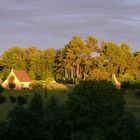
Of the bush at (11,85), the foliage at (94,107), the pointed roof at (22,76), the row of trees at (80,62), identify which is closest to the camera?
the foliage at (94,107)

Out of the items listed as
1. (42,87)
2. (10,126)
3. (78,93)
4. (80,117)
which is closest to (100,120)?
(80,117)

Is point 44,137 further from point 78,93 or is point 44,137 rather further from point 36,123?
point 78,93

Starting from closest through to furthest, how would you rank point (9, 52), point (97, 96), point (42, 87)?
point (97, 96)
point (42, 87)
point (9, 52)

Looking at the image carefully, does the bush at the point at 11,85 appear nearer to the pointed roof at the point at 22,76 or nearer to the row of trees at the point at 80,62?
the pointed roof at the point at 22,76

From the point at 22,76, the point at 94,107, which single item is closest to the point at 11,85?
the point at 22,76

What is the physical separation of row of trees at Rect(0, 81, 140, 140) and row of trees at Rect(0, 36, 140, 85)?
2915 inches

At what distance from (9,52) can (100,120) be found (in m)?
92.4

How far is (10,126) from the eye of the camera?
63.4ft

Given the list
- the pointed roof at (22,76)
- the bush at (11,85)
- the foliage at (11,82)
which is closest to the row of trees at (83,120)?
the bush at (11,85)

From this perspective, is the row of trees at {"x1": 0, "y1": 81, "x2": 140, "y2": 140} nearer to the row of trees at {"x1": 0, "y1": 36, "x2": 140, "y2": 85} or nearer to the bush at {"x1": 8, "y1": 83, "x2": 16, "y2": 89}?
the bush at {"x1": 8, "y1": 83, "x2": 16, "y2": 89}

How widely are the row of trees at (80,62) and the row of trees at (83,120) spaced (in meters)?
74.0

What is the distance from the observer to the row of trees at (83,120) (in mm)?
18078

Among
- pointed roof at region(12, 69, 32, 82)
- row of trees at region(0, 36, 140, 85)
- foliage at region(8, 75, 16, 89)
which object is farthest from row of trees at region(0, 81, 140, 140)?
row of trees at region(0, 36, 140, 85)

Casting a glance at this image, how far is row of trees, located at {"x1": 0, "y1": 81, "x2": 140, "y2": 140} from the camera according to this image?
59.3 ft
